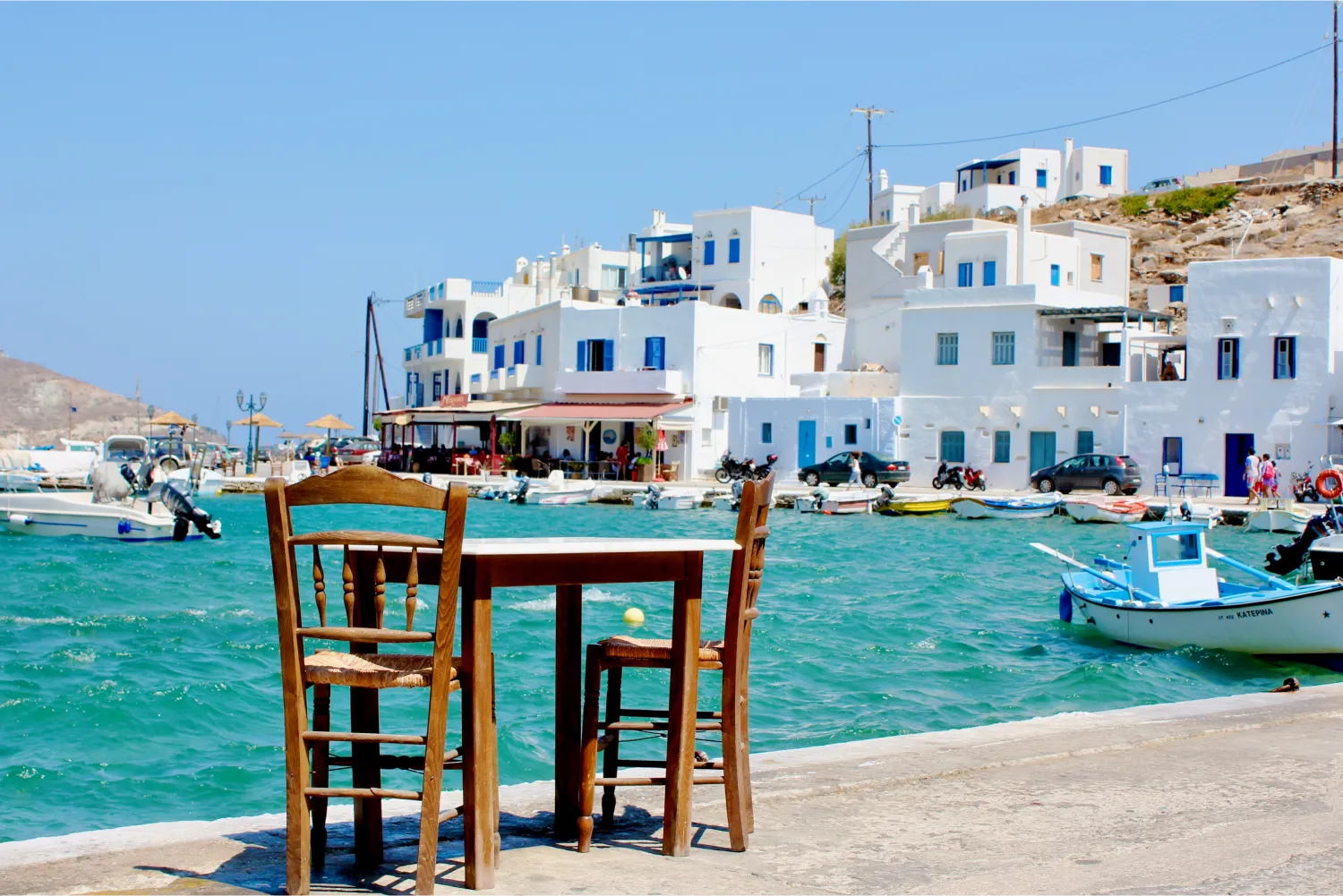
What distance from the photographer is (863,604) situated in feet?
69.6

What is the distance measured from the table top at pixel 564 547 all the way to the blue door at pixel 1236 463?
126 feet

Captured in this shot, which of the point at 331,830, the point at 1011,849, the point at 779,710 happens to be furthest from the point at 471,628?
the point at 779,710

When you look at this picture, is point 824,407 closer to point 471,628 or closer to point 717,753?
point 717,753

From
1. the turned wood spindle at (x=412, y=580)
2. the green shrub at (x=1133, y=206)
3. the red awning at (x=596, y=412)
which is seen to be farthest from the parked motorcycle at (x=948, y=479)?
the turned wood spindle at (x=412, y=580)

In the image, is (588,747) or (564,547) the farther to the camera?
(588,747)

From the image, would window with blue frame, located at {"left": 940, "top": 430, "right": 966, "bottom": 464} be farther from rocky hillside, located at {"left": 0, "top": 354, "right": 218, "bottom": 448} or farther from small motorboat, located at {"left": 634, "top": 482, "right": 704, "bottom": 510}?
rocky hillside, located at {"left": 0, "top": 354, "right": 218, "bottom": 448}

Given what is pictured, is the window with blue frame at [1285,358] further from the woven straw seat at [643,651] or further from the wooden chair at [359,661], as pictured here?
the wooden chair at [359,661]

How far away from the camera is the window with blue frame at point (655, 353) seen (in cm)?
5156

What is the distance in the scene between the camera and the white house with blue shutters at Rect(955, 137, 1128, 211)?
86.2 metres

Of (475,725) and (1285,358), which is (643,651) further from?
(1285,358)

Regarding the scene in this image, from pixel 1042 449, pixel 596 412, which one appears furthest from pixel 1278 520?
pixel 596 412

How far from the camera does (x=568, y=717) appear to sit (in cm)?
498

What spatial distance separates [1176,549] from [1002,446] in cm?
2769

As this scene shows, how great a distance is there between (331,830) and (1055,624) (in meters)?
15.5
